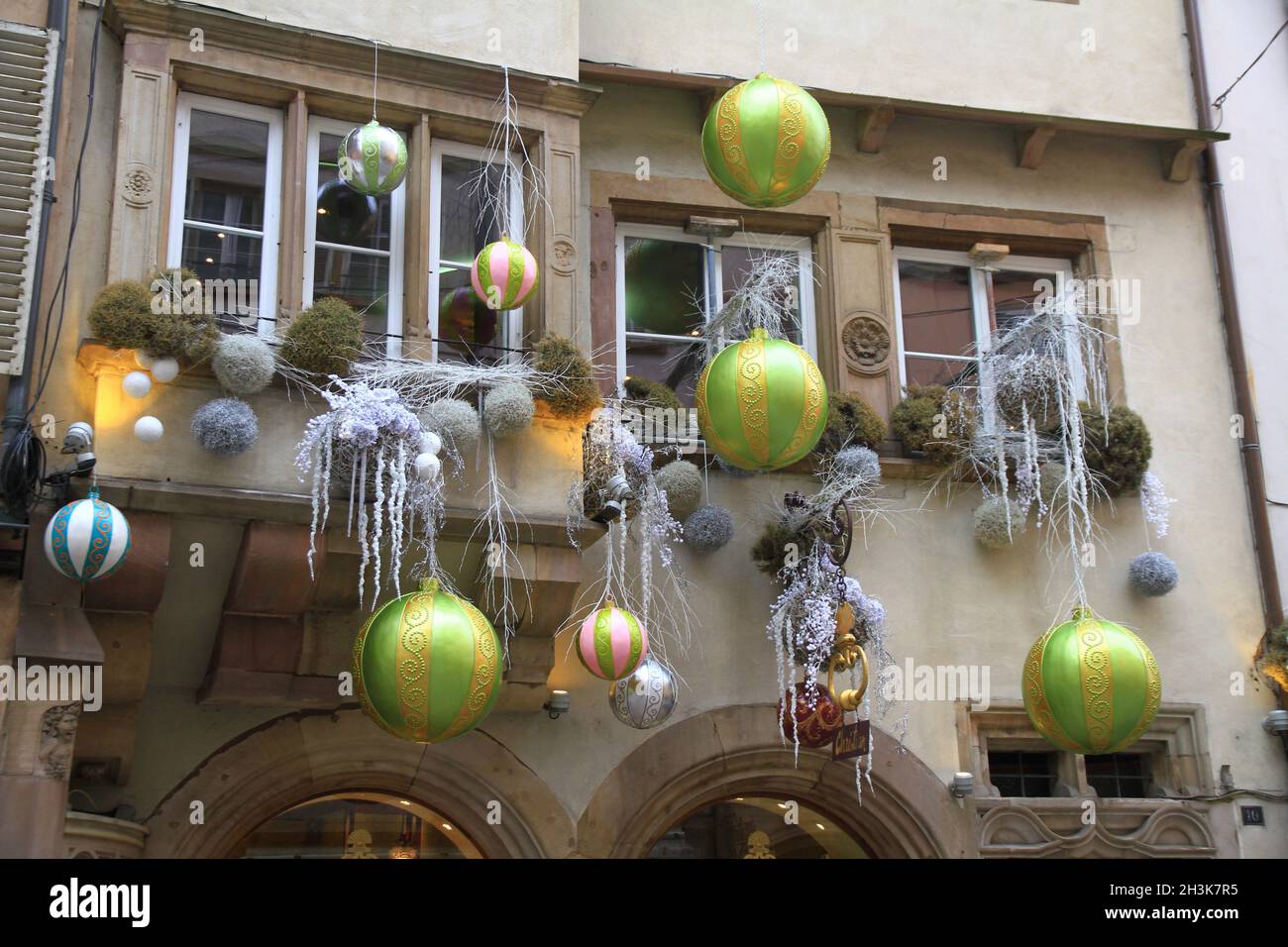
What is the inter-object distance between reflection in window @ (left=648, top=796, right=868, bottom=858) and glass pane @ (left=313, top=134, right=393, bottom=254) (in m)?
3.84

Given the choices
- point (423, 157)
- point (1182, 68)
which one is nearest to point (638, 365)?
point (423, 157)

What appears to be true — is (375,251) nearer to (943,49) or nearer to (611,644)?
(611,644)

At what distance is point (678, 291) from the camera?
10.2 metres

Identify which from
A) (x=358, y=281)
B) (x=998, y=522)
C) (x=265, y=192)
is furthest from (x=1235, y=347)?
(x=265, y=192)

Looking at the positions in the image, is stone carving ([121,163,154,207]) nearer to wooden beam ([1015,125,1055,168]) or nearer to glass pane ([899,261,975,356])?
glass pane ([899,261,975,356])

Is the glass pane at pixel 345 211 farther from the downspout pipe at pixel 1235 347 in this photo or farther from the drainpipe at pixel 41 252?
the downspout pipe at pixel 1235 347

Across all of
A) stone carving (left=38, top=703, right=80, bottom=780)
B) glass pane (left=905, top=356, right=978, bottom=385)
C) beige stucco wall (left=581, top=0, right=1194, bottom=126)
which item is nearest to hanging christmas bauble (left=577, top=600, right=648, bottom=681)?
stone carving (left=38, top=703, right=80, bottom=780)

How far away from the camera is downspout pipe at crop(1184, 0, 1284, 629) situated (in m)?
10.3

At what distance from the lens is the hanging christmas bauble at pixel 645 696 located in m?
8.45

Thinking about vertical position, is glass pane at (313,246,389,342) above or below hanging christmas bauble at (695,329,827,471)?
above

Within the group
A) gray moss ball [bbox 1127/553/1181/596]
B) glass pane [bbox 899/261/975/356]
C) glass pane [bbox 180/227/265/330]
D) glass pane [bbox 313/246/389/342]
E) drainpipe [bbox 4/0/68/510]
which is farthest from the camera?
glass pane [bbox 899/261/975/356]

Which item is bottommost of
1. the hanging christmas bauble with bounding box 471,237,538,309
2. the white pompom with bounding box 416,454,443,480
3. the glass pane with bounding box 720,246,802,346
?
the white pompom with bounding box 416,454,443,480

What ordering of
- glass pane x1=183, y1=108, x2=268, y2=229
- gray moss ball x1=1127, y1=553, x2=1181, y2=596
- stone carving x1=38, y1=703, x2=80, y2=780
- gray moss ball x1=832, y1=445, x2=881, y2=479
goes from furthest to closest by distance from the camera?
gray moss ball x1=1127, y1=553, x2=1181, y2=596 → gray moss ball x1=832, y1=445, x2=881, y2=479 → glass pane x1=183, y1=108, x2=268, y2=229 → stone carving x1=38, y1=703, x2=80, y2=780

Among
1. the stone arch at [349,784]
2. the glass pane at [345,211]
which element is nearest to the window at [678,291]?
the glass pane at [345,211]
